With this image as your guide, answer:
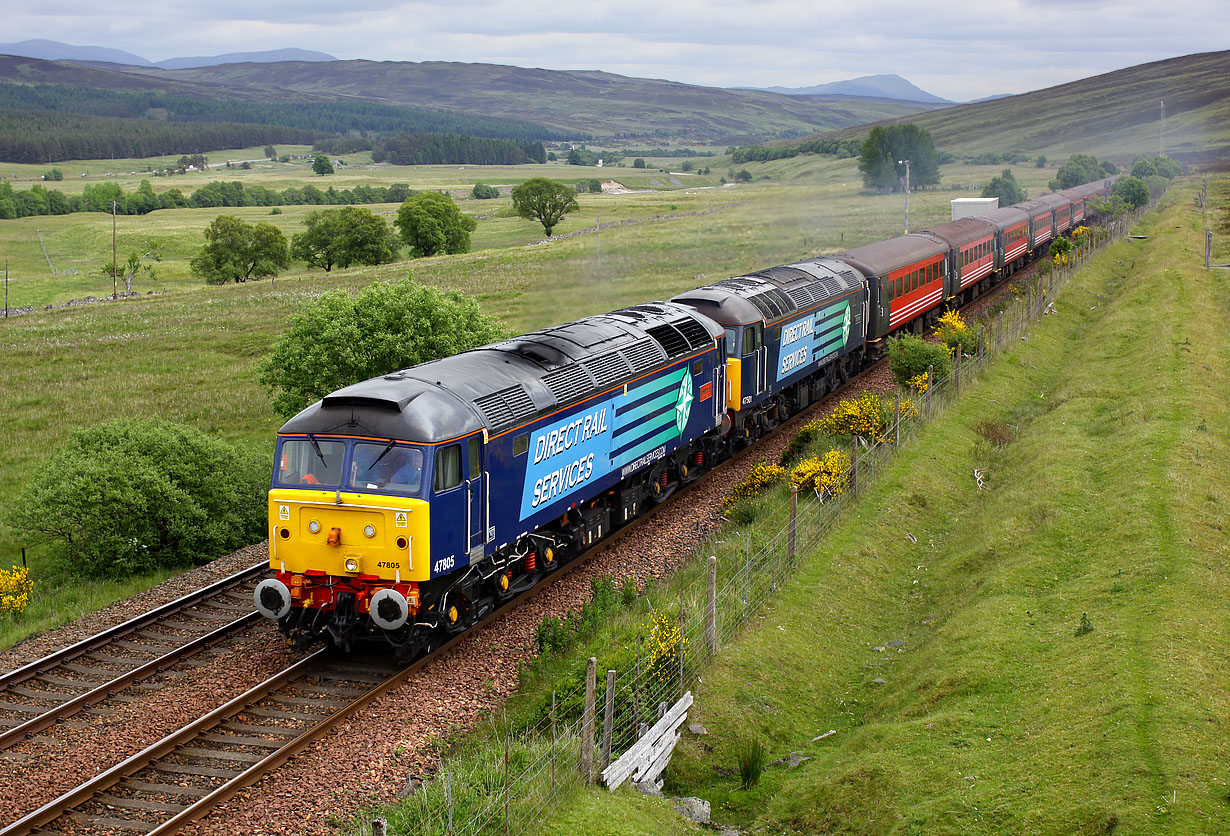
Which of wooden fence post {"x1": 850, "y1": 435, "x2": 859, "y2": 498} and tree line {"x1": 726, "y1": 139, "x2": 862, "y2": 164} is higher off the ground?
tree line {"x1": 726, "y1": 139, "x2": 862, "y2": 164}

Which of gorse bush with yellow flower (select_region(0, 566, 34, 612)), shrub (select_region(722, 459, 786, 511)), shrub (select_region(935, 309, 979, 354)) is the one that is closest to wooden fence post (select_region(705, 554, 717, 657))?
shrub (select_region(722, 459, 786, 511))

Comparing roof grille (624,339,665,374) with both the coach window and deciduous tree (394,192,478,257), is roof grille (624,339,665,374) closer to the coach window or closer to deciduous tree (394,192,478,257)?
the coach window

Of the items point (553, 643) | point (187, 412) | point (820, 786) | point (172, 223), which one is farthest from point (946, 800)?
point (172, 223)

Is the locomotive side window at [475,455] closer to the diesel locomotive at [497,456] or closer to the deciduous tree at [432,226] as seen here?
the diesel locomotive at [497,456]

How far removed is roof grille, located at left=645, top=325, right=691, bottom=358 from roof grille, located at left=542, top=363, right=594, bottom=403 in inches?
162

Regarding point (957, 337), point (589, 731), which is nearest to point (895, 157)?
point (957, 337)

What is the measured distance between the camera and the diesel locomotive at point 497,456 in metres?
16.3

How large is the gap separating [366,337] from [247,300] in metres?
52.8

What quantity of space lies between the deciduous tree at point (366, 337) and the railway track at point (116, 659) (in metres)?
11.8

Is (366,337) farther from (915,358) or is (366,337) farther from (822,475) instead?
(915,358)

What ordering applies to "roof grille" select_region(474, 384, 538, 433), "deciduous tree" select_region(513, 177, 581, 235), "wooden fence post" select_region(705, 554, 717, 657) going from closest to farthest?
"wooden fence post" select_region(705, 554, 717, 657), "roof grille" select_region(474, 384, 538, 433), "deciduous tree" select_region(513, 177, 581, 235)

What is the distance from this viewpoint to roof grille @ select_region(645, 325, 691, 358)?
25.0 meters

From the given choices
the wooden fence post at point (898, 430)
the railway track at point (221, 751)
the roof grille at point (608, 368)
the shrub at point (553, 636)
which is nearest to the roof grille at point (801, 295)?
the wooden fence post at point (898, 430)

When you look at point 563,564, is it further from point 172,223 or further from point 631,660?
point 172,223
